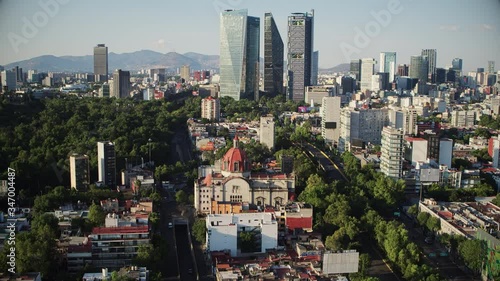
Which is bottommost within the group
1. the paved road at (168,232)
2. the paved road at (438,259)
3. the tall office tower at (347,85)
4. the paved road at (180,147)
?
the paved road at (438,259)

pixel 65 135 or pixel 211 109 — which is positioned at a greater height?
pixel 211 109

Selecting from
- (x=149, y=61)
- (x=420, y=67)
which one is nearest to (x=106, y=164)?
(x=420, y=67)

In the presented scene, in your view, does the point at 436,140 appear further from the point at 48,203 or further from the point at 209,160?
the point at 48,203

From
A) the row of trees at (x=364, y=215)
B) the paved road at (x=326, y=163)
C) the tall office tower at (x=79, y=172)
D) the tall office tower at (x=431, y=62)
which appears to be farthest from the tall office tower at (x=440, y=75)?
the tall office tower at (x=79, y=172)

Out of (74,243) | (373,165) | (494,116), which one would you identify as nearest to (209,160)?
(373,165)

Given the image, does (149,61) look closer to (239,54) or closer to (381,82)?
(381,82)

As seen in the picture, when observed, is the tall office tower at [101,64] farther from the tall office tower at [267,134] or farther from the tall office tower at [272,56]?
the tall office tower at [267,134]

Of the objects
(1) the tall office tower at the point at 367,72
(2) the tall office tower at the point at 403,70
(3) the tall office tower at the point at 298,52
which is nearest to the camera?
(3) the tall office tower at the point at 298,52

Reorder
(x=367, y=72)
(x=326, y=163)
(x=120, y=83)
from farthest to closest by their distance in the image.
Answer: (x=367, y=72) → (x=120, y=83) → (x=326, y=163)

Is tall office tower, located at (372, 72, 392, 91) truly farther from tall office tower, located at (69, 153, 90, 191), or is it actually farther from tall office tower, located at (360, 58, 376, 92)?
tall office tower, located at (69, 153, 90, 191)
